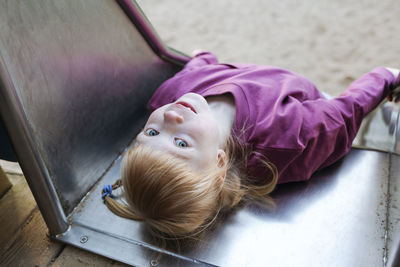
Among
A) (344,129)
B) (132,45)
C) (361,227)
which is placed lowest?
(361,227)

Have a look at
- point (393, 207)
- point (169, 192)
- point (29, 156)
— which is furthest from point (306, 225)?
point (29, 156)

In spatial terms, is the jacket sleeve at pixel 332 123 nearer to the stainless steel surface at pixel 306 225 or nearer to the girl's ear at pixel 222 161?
the stainless steel surface at pixel 306 225

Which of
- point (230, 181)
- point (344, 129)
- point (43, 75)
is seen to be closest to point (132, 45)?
point (43, 75)

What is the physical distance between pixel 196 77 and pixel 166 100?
0.10 metres

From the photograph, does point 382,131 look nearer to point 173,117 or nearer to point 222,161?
point 222,161

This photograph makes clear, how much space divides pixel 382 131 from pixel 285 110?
0.37 metres

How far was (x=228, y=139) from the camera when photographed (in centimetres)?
85

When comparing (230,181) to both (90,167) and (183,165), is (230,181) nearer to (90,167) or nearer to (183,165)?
(183,165)

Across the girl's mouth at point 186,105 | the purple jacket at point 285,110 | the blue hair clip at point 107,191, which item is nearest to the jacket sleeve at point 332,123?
the purple jacket at point 285,110

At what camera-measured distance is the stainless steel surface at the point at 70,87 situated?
0.66 m

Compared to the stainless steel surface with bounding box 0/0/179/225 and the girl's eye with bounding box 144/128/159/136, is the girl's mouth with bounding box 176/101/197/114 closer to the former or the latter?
the girl's eye with bounding box 144/128/159/136

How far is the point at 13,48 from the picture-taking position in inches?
25.4

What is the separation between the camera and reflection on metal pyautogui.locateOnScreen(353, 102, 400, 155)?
97 cm

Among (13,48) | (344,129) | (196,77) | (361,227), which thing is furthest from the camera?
(196,77)
